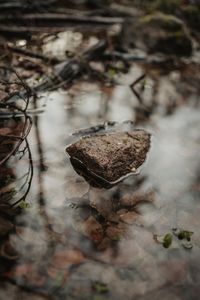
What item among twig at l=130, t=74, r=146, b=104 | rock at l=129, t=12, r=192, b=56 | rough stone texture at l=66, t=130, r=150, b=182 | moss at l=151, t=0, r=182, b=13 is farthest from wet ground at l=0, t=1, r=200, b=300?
moss at l=151, t=0, r=182, b=13

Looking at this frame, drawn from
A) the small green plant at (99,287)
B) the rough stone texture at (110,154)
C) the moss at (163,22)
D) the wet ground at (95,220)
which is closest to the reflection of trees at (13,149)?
the wet ground at (95,220)

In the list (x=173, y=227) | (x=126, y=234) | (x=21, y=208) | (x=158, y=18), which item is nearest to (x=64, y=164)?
(x=21, y=208)

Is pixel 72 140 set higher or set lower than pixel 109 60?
lower

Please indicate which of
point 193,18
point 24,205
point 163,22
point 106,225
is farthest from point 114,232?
point 193,18

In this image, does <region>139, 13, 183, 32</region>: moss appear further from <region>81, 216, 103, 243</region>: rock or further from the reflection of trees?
<region>81, 216, 103, 243</region>: rock

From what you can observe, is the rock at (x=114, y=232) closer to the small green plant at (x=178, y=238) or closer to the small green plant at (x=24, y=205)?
the small green plant at (x=178, y=238)

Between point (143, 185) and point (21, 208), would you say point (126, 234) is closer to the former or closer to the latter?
point (143, 185)
